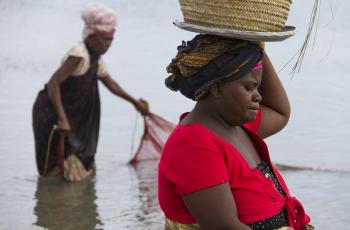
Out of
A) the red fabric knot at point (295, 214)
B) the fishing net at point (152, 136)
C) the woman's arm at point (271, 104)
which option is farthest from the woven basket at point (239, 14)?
the fishing net at point (152, 136)


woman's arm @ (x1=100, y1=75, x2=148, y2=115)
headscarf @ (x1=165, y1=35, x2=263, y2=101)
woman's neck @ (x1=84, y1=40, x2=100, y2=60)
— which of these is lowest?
woman's arm @ (x1=100, y1=75, x2=148, y2=115)

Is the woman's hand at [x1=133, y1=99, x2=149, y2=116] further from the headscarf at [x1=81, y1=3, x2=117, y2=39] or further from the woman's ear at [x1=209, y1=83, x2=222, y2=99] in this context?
the woman's ear at [x1=209, y1=83, x2=222, y2=99]

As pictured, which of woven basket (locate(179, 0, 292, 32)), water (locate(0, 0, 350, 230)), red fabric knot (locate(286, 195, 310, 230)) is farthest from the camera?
water (locate(0, 0, 350, 230))

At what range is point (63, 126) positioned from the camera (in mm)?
7805

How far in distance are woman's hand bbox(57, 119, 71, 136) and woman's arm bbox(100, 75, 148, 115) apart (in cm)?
65

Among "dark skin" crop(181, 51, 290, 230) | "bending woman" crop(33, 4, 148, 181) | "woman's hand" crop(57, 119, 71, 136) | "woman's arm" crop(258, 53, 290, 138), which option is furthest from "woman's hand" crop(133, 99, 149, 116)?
"dark skin" crop(181, 51, 290, 230)

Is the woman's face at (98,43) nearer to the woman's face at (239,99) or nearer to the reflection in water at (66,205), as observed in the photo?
the reflection in water at (66,205)

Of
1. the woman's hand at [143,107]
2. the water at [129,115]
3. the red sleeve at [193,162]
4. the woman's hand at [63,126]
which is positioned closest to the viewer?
the red sleeve at [193,162]

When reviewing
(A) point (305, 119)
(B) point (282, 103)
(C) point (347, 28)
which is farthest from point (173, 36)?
(B) point (282, 103)

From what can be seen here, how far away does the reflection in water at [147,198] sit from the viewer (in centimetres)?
650

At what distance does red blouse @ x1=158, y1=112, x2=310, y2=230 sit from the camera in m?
2.76

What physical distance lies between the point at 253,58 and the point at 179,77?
261 mm

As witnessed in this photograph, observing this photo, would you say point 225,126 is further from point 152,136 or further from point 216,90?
point 152,136

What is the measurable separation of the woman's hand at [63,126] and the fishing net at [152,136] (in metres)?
0.94
